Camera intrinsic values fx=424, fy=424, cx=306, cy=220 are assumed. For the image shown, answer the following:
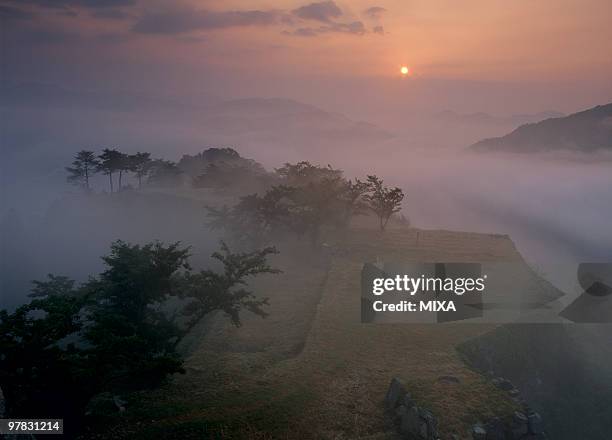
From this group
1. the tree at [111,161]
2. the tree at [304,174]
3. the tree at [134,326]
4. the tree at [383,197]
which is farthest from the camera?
the tree at [111,161]

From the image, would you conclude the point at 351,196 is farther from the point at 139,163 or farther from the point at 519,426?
the point at 139,163

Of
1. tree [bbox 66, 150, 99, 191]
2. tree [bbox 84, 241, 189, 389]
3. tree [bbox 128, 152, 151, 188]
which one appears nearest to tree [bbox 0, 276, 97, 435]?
tree [bbox 84, 241, 189, 389]

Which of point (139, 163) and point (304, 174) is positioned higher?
point (139, 163)

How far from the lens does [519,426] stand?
21.2 metres

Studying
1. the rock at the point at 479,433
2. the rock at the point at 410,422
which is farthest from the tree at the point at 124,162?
the rock at the point at 479,433

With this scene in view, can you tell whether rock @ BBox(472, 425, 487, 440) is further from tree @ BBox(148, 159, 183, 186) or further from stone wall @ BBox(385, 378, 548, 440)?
tree @ BBox(148, 159, 183, 186)

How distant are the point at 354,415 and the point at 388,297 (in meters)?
15.9

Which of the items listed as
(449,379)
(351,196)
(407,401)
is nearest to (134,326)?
(407,401)

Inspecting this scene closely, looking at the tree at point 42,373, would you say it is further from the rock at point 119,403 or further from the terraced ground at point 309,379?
the rock at point 119,403

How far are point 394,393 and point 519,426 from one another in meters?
6.22

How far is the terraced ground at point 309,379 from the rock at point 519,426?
0.59 metres

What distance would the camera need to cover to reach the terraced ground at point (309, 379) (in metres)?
20.0

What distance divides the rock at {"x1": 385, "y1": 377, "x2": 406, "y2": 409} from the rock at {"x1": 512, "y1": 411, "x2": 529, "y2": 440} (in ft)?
18.1

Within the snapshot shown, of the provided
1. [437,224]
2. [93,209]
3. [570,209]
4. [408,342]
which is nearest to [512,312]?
[408,342]
